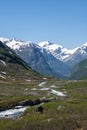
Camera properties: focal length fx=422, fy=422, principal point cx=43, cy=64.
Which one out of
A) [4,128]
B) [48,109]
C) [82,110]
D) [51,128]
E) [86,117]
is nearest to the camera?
[51,128]

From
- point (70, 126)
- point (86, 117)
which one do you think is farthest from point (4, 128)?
point (86, 117)

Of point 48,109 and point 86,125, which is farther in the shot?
point 48,109

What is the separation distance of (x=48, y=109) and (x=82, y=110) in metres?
16.3

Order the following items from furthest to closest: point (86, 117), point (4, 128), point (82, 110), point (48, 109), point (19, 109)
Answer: point (19, 109), point (48, 109), point (82, 110), point (86, 117), point (4, 128)

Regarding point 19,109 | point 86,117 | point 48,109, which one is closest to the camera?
→ point 86,117

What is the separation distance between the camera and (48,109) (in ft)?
546

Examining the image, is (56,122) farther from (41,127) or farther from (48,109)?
(48,109)

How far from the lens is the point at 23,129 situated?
4377 inches

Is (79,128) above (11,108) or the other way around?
the other way around

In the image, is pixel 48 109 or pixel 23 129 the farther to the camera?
pixel 48 109

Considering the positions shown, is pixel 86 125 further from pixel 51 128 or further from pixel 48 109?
pixel 48 109

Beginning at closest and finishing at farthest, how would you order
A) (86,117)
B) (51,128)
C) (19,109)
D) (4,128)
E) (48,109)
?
1. (51,128)
2. (4,128)
3. (86,117)
4. (48,109)
5. (19,109)

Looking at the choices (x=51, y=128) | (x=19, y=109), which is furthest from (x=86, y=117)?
(x=19, y=109)

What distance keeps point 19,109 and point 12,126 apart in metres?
64.5
